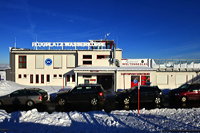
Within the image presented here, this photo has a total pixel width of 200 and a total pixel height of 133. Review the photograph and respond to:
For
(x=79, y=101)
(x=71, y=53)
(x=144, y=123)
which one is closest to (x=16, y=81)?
(x=71, y=53)

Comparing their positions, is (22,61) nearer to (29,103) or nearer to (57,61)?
(57,61)

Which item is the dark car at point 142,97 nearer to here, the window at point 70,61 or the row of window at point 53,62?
the window at point 70,61

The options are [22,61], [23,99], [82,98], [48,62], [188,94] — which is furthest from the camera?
[22,61]

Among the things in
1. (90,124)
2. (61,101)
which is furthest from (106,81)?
(90,124)

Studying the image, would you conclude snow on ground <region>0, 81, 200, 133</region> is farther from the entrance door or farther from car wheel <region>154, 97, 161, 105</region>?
the entrance door

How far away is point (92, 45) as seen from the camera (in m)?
25.7

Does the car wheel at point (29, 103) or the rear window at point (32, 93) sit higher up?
the rear window at point (32, 93)

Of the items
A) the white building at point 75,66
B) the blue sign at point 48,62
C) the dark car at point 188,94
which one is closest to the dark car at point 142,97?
the dark car at point 188,94

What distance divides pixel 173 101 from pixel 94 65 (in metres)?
13.7

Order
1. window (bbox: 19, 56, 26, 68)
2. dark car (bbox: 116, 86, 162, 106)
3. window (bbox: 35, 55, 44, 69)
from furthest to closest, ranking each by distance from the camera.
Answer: window (bbox: 19, 56, 26, 68) → window (bbox: 35, 55, 44, 69) → dark car (bbox: 116, 86, 162, 106)

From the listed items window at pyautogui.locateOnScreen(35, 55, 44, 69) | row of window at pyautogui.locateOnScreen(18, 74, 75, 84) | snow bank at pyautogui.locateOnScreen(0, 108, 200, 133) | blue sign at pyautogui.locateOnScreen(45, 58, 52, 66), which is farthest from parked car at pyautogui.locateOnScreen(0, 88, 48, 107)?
window at pyautogui.locateOnScreen(35, 55, 44, 69)

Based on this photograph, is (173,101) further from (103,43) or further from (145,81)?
(103,43)

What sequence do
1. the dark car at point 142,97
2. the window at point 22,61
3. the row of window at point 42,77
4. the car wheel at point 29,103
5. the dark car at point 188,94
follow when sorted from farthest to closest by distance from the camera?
the window at point 22,61 < the row of window at point 42,77 < the dark car at point 188,94 < the dark car at point 142,97 < the car wheel at point 29,103

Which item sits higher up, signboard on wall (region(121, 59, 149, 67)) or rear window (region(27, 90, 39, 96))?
signboard on wall (region(121, 59, 149, 67))
